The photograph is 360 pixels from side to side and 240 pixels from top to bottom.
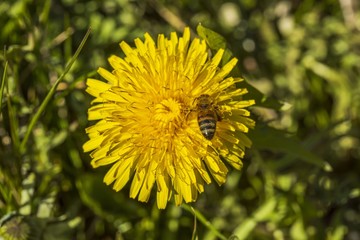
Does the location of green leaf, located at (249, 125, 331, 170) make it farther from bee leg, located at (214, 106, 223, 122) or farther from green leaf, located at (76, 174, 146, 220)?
green leaf, located at (76, 174, 146, 220)

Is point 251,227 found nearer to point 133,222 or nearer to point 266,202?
point 266,202

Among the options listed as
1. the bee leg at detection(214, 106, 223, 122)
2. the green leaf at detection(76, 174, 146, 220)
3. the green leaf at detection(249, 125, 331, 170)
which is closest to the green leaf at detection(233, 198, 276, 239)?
the green leaf at detection(249, 125, 331, 170)

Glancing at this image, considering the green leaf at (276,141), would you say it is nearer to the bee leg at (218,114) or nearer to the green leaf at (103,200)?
the bee leg at (218,114)

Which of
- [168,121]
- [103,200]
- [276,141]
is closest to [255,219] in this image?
[276,141]

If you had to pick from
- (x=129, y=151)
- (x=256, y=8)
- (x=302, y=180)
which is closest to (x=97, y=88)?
(x=129, y=151)

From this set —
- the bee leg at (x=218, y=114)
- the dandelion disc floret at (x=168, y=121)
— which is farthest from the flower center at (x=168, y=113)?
the bee leg at (x=218, y=114)
